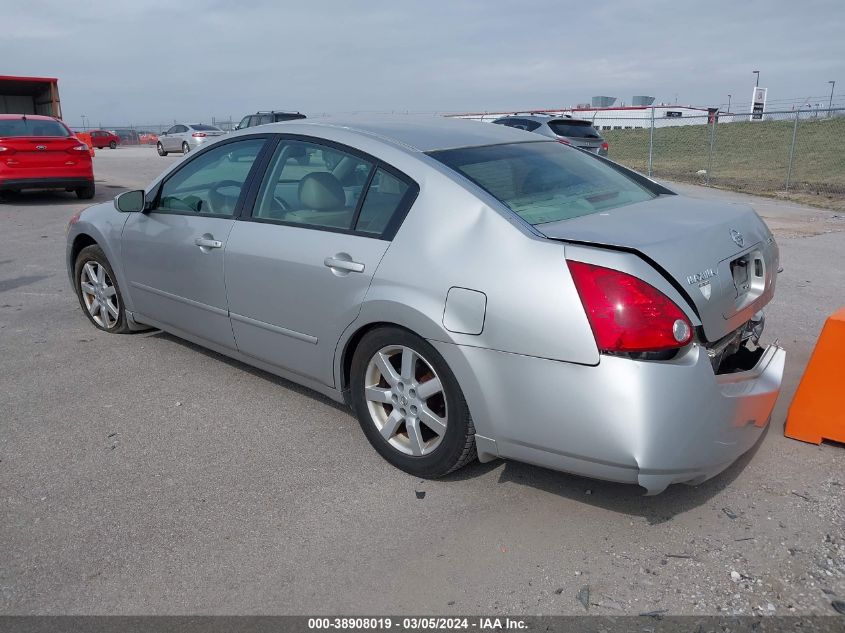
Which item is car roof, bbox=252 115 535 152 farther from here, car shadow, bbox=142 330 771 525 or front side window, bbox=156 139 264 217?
car shadow, bbox=142 330 771 525

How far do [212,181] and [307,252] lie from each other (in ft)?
3.88

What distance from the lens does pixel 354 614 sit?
2617 millimetres

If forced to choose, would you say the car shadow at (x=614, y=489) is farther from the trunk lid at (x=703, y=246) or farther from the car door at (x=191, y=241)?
the car door at (x=191, y=241)

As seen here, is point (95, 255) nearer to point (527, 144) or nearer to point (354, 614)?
point (527, 144)

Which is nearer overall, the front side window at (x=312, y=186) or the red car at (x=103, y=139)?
the front side window at (x=312, y=186)

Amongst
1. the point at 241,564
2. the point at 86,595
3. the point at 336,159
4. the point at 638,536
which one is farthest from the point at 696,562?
the point at 336,159

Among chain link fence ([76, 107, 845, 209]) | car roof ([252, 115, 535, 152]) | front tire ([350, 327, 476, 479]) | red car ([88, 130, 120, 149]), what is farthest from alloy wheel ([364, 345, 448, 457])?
red car ([88, 130, 120, 149])

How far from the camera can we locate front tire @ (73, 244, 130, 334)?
5410mm

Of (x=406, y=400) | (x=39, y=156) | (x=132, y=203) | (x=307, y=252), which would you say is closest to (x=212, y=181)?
(x=132, y=203)

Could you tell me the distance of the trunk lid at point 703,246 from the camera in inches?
115

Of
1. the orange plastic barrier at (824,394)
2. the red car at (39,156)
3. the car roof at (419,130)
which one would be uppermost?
the car roof at (419,130)

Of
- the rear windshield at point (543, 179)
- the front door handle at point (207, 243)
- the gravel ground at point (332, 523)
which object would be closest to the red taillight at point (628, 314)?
the rear windshield at point (543, 179)

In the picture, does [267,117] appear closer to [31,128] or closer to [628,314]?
[31,128]

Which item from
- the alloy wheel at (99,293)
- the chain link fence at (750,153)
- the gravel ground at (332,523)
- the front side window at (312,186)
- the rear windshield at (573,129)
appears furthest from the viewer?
the chain link fence at (750,153)
